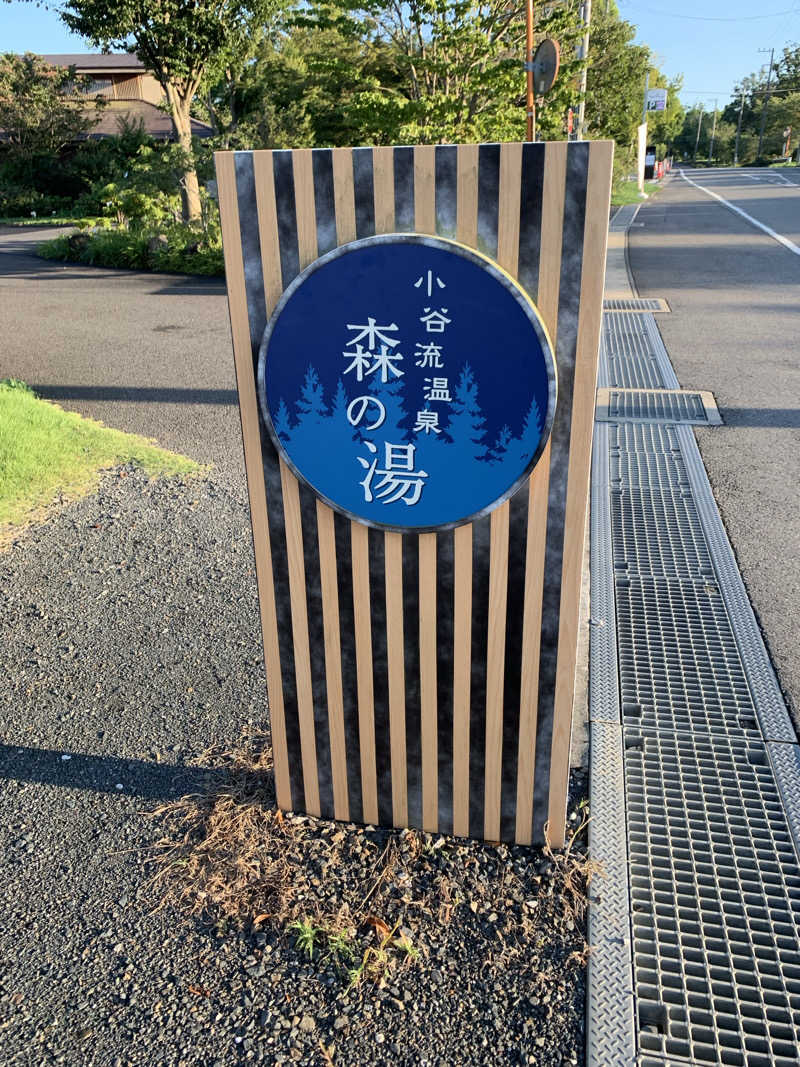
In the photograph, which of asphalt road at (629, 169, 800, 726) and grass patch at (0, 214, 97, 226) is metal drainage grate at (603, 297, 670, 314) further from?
grass patch at (0, 214, 97, 226)

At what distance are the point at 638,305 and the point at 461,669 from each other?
394 inches

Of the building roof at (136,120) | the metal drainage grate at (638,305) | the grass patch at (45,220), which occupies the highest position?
the building roof at (136,120)

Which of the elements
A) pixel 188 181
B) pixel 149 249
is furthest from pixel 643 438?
pixel 188 181

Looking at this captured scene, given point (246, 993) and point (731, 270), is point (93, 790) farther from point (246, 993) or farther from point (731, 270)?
point (731, 270)

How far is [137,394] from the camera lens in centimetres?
806

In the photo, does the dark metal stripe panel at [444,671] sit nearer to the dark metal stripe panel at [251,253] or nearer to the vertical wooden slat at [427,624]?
the vertical wooden slat at [427,624]

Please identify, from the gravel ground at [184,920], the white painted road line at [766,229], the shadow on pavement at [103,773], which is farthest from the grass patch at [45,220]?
the shadow on pavement at [103,773]

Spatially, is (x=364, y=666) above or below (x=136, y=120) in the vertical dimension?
below

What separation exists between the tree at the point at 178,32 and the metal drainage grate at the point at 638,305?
1073 cm

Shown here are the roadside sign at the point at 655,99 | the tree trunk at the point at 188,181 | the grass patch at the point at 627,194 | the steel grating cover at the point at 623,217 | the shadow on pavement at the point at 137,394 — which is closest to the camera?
the shadow on pavement at the point at 137,394

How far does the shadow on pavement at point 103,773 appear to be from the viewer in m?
3.11

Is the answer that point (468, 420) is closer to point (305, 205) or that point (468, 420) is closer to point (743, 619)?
point (305, 205)

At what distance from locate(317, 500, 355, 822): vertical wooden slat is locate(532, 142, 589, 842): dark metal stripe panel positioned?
653 mm

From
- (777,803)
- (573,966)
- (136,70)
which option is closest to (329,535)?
(573,966)
